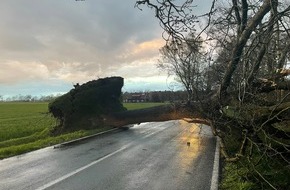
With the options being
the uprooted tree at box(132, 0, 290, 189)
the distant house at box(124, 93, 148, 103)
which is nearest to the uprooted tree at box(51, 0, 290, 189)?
the uprooted tree at box(132, 0, 290, 189)

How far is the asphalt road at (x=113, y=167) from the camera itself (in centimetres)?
801

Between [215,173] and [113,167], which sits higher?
[113,167]

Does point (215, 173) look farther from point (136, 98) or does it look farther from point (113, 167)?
point (136, 98)

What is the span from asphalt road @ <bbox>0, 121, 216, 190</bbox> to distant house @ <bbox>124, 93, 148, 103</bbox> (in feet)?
250

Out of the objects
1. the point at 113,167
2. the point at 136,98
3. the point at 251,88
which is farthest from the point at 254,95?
the point at 136,98

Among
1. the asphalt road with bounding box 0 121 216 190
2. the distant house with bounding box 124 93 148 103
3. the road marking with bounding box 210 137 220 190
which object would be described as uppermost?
the distant house with bounding box 124 93 148 103

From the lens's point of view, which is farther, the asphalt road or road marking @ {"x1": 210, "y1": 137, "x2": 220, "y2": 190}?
the asphalt road

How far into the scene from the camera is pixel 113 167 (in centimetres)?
995

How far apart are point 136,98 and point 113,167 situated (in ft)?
280

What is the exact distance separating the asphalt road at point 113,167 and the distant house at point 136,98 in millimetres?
76158

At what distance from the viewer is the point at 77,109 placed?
70.8 feet

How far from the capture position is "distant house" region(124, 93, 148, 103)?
9157 centimetres

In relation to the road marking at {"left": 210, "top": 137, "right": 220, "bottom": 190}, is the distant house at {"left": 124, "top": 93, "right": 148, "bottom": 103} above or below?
above

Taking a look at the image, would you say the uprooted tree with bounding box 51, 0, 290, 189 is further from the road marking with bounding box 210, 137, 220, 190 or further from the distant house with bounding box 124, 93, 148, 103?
the distant house with bounding box 124, 93, 148, 103
